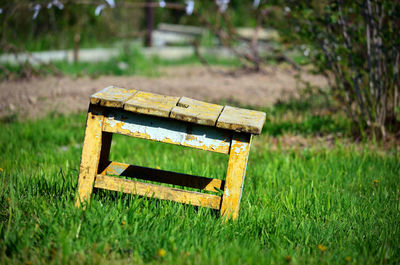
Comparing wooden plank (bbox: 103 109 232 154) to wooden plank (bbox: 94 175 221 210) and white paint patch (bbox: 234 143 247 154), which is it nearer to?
white paint patch (bbox: 234 143 247 154)

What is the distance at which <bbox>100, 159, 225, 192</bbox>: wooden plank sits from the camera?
292 cm

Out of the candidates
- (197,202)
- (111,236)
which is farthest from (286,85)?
(111,236)

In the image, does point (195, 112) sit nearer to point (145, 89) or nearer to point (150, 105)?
point (150, 105)

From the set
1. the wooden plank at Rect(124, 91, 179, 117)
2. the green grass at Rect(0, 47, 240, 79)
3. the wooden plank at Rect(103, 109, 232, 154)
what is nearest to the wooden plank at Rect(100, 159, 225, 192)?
the wooden plank at Rect(103, 109, 232, 154)

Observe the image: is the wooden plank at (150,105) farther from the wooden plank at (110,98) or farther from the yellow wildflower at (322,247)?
the yellow wildflower at (322,247)

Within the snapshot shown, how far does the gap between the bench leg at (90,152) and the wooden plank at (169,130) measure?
0.06m

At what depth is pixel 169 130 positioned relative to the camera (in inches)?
99.0

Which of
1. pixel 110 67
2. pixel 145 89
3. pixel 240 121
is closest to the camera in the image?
pixel 240 121

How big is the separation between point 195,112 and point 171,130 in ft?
0.57

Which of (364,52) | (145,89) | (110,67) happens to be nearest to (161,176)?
(364,52)

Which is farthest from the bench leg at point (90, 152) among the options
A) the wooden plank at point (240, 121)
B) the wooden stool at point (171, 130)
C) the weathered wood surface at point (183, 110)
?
the wooden plank at point (240, 121)

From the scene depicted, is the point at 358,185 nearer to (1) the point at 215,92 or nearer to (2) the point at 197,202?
(2) the point at 197,202

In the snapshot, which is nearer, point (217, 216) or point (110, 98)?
point (110, 98)

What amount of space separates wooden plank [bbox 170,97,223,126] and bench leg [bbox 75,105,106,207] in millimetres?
453
